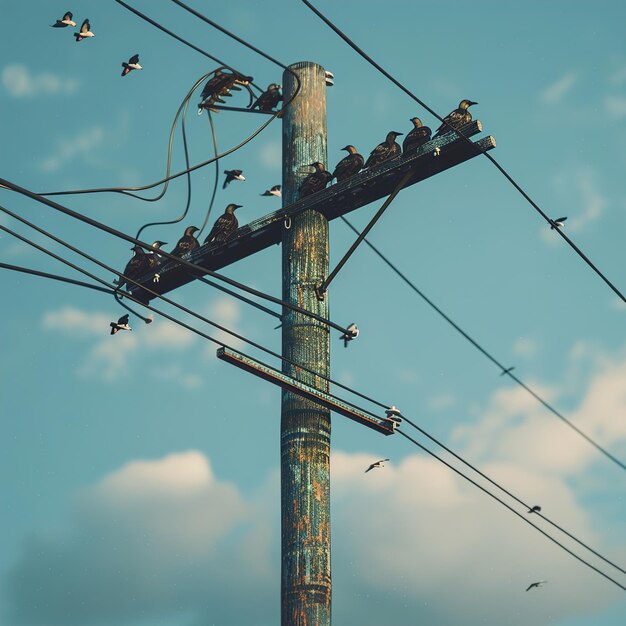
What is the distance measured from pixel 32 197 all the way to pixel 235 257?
3.59 meters

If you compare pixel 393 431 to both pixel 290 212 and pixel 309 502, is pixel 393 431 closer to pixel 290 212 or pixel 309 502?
pixel 309 502

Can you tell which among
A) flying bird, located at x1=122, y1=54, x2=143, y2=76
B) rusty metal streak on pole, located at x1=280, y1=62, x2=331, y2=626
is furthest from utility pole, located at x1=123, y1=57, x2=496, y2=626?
flying bird, located at x1=122, y1=54, x2=143, y2=76

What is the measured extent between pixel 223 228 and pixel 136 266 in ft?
3.37

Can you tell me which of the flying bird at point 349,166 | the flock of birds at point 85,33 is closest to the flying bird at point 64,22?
the flock of birds at point 85,33

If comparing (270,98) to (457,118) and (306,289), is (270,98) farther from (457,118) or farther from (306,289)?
(306,289)

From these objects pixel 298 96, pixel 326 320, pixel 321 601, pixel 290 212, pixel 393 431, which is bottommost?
pixel 321 601

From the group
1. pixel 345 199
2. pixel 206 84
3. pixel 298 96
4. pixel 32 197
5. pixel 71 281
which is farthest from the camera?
pixel 206 84

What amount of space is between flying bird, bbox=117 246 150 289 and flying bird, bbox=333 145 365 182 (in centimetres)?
203

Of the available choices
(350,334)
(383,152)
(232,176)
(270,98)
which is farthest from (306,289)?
(232,176)

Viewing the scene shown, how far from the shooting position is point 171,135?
1309cm

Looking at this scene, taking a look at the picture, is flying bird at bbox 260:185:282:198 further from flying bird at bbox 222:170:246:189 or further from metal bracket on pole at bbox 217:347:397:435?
metal bracket on pole at bbox 217:347:397:435

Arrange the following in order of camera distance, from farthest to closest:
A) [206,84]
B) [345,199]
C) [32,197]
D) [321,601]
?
[206,84], [345,199], [321,601], [32,197]

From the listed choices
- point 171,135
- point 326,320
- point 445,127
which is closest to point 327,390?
point 326,320

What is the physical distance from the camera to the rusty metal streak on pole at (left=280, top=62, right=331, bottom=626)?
30.5ft
